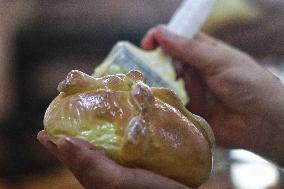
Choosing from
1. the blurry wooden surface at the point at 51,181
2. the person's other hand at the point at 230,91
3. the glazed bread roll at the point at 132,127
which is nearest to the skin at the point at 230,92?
the person's other hand at the point at 230,91

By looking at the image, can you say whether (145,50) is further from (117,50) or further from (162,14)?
(162,14)

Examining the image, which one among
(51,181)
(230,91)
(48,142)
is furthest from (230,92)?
(48,142)

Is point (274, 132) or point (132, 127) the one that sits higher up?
point (132, 127)

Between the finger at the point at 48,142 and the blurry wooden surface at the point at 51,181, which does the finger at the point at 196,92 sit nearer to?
the blurry wooden surface at the point at 51,181

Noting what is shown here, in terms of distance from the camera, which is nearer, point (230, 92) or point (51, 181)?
point (230, 92)

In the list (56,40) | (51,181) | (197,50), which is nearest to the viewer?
(197,50)

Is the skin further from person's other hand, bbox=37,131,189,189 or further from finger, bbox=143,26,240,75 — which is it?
person's other hand, bbox=37,131,189,189

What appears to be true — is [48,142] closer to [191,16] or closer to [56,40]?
[191,16]
